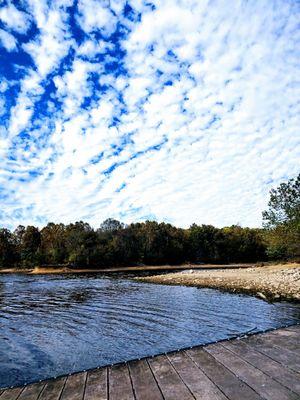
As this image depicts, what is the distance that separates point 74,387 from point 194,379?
2072 mm

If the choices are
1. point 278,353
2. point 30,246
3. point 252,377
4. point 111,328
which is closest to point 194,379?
point 252,377

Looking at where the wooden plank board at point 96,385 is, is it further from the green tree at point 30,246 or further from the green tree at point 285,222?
the green tree at point 30,246

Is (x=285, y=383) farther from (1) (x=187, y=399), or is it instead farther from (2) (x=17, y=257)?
(2) (x=17, y=257)

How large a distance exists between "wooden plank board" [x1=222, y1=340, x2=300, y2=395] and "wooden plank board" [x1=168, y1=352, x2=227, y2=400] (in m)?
1.09

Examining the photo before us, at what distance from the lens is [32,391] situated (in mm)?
5461

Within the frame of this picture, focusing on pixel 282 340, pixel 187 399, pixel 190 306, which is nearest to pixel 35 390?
pixel 187 399

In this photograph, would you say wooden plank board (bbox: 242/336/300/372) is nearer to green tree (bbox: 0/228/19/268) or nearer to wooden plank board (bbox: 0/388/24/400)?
wooden plank board (bbox: 0/388/24/400)

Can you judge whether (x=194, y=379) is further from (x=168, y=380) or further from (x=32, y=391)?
(x=32, y=391)

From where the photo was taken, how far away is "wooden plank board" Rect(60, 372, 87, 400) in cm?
511

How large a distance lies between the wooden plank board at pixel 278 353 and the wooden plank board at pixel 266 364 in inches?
5.4

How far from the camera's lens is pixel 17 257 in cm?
10188

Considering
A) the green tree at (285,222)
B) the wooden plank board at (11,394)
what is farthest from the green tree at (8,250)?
the wooden plank board at (11,394)

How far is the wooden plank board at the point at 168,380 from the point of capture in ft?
16.2

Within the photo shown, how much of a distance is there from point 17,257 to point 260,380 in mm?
107448
